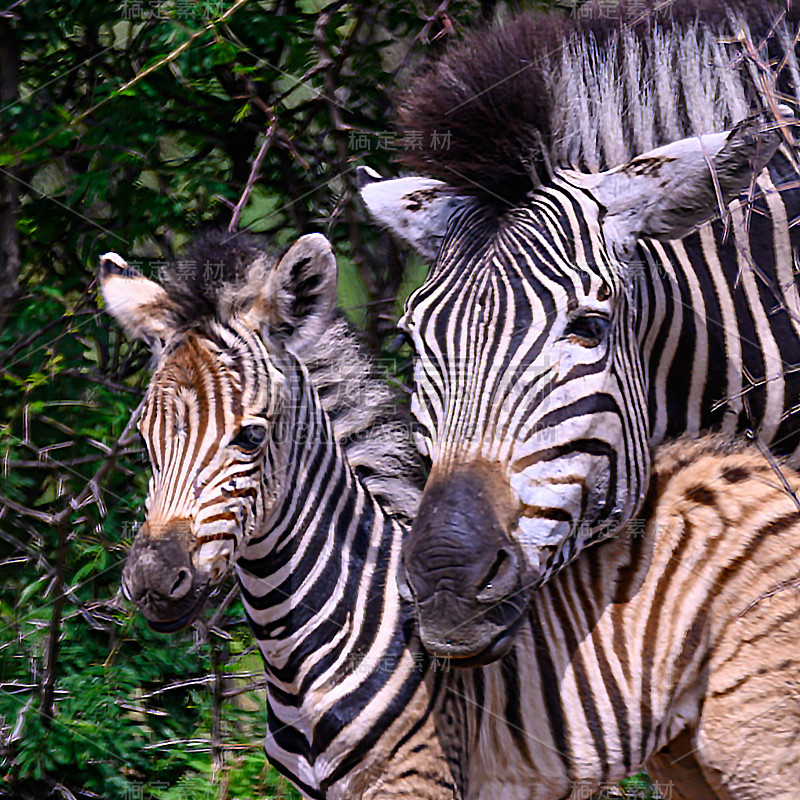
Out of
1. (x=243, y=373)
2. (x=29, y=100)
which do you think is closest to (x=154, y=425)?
(x=243, y=373)

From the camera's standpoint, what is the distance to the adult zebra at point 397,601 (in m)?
3.40

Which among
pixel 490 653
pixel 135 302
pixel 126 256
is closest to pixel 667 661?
pixel 490 653

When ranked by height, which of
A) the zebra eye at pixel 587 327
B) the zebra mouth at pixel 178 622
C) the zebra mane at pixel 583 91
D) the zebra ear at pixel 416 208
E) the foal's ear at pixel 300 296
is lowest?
the zebra mouth at pixel 178 622

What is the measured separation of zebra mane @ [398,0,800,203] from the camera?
150 inches

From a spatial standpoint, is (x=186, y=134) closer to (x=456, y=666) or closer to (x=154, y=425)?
(x=154, y=425)

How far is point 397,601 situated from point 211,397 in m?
0.91

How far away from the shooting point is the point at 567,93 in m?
3.90

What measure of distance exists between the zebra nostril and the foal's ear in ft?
2.82

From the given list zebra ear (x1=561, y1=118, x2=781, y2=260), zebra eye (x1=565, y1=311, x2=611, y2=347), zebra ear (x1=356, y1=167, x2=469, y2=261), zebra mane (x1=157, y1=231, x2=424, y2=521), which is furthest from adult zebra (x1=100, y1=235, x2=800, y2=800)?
zebra ear (x1=561, y1=118, x2=781, y2=260)

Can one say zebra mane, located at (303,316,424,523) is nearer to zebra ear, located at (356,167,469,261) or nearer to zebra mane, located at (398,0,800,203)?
zebra ear, located at (356,167,469,261)

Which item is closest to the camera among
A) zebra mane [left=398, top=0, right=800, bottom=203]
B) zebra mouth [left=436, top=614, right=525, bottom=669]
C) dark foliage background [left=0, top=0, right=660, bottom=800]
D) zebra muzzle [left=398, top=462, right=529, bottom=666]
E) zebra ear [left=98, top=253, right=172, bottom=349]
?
zebra muzzle [left=398, top=462, right=529, bottom=666]

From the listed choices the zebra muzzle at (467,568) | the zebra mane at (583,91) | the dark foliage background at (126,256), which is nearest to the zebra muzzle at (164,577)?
the zebra muzzle at (467,568)

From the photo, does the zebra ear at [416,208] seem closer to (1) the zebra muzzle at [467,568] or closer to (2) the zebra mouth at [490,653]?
(1) the zebra muzzle at [467,568]

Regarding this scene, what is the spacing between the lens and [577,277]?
3.45 m
